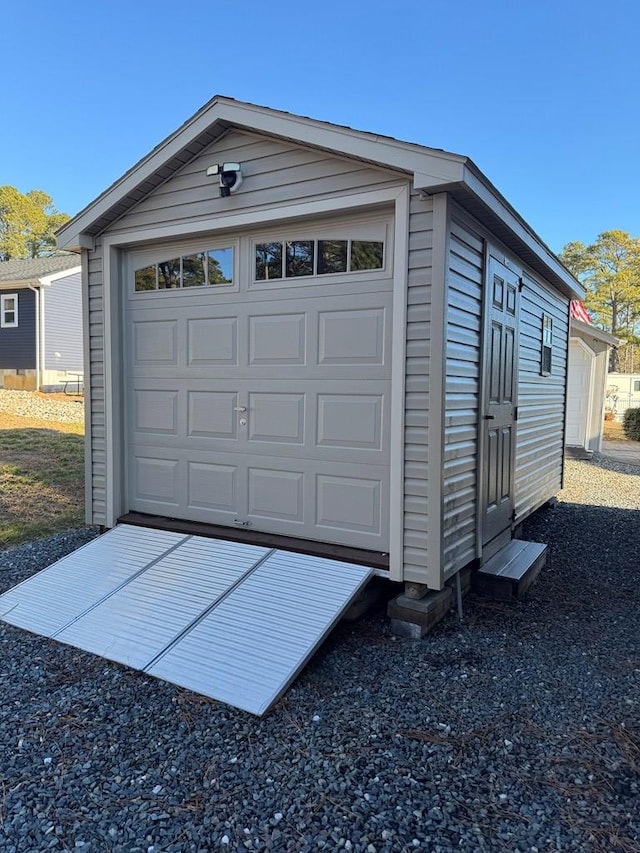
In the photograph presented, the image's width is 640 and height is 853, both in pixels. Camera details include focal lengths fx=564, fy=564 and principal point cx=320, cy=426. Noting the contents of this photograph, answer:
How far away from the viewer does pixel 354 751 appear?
2.29 m

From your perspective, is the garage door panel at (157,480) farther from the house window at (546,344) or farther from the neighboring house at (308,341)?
the house window at (546,344)

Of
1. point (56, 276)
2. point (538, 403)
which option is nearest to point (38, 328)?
point (56, 276)

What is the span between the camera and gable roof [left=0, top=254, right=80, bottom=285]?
16469 millimetres

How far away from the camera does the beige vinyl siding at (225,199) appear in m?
3.53

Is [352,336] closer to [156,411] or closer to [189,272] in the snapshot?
[189,272]

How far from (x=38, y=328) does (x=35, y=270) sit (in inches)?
91.3

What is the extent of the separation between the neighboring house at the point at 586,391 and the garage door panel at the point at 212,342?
978 centimetres

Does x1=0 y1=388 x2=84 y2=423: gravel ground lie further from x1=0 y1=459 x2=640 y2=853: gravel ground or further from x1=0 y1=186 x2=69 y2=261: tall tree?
x1=0 y1=186 x2=69 y2=261: tall tree

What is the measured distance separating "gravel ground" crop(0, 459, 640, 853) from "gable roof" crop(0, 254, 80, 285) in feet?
51.0

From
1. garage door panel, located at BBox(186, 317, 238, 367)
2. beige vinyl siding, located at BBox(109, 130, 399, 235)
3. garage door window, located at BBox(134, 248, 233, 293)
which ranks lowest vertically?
garage door panel, located at BBox(186, 317, 238, 367)

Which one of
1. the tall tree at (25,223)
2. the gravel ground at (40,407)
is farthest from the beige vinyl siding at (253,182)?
the tall tree at (25,223)

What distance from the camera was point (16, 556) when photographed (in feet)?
15.6

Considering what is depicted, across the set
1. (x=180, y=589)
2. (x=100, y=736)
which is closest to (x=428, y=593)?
(x=180, y=589)

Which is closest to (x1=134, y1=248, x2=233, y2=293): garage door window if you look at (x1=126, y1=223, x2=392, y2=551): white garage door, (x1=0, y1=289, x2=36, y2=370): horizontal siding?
(x1=126, y1=223, x2=392, y2=551): white garage door
